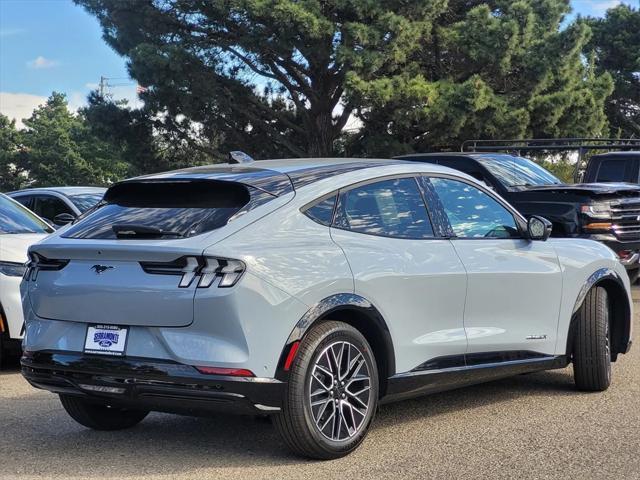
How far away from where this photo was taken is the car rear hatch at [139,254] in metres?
4.50

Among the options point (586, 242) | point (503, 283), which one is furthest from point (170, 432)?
point (586, 242)

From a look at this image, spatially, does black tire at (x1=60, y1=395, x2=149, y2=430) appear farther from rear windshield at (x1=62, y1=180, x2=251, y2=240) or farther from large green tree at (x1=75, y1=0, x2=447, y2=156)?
large green tree at (x1=75, y1=0, x2=447, y2=156)

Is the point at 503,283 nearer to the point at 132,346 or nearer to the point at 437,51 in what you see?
the point at 132,346

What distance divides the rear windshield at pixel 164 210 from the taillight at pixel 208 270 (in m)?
0.20

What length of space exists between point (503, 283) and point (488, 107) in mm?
22646

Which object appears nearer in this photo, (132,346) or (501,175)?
(132,346)

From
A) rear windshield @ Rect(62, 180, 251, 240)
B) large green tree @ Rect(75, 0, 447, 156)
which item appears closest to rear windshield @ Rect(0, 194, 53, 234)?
rear windshield @ Rect(62, 180, 251, 240)

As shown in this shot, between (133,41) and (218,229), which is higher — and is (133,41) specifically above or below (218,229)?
above

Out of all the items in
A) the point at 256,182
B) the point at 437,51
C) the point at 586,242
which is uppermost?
the point at 437,51

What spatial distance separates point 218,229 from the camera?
15.1ft

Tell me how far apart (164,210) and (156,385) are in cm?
99

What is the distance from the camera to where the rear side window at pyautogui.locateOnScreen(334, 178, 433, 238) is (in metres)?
5.19

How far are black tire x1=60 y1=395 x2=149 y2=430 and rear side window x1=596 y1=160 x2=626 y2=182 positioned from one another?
11614 mm

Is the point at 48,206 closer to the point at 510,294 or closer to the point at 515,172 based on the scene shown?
the point at 515,172
